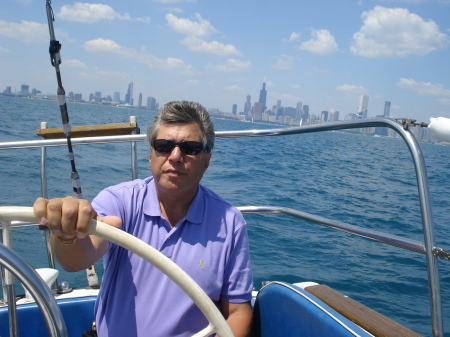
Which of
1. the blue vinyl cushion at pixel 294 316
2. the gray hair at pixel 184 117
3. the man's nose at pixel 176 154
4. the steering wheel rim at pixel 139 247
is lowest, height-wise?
the blue vinyl cushion at pixel 294 316

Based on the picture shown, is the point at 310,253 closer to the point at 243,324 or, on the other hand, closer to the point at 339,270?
the point at 339,270

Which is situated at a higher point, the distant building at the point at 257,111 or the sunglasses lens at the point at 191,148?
the distant building at the point at 257,111

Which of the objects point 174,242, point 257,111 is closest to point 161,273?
point 174,242

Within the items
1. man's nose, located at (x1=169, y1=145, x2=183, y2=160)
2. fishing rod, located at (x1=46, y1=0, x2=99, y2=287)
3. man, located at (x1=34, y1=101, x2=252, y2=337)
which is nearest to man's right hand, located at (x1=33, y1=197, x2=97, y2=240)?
man, located at (x1=34, y1=101, x2=252, y2=337)

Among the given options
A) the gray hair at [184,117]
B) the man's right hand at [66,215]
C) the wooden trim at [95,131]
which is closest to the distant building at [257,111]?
the wooden trim at [95,131]

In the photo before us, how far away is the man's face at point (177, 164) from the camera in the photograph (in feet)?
4.88

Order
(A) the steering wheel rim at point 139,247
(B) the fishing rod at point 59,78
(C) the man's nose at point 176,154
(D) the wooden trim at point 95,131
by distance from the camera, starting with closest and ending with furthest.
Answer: (A) the steering wheel rim at point 139,247 < (C) the man's nose at point 176,154 < (B) the fishing rod at point 59,78 < (D) the wooden trim at point 95,131

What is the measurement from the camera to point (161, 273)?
1.38 m

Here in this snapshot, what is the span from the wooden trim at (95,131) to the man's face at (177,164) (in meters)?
0.93

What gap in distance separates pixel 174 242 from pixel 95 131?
1233 mm

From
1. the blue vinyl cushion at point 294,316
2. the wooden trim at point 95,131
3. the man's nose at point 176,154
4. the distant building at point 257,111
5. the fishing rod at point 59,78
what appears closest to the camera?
the blue vinyl cushion at point 294,316

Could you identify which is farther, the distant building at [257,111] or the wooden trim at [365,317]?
the distant building at [257,111]

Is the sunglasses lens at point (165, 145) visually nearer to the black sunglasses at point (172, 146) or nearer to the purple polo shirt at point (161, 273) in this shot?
the black sunglasses at point (172, 146)

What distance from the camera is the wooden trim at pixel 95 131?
2.40 m
